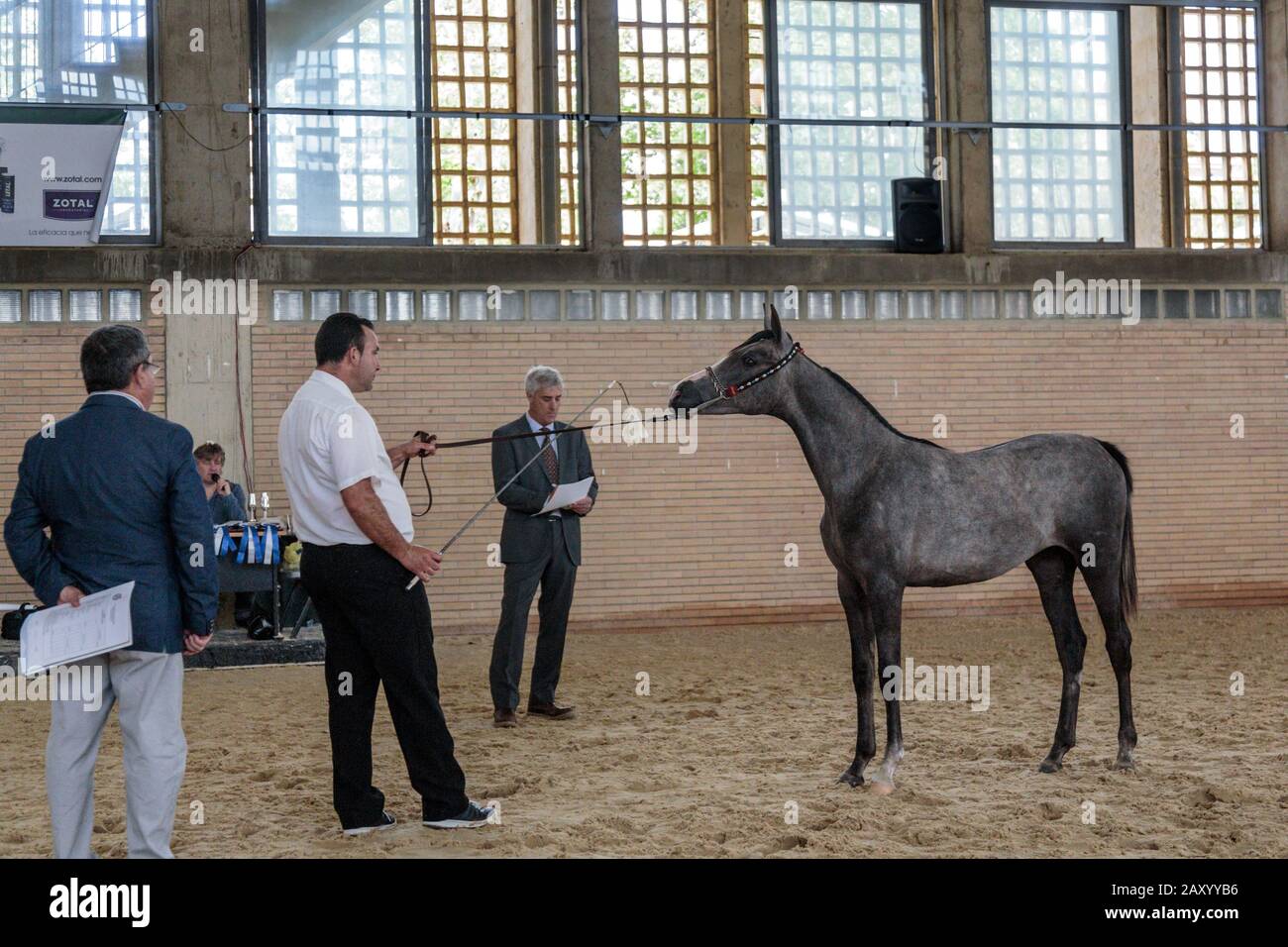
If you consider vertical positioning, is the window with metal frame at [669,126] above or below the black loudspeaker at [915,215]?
above

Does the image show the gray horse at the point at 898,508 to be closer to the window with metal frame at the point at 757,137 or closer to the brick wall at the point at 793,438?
the brick wall at the point at 793,438

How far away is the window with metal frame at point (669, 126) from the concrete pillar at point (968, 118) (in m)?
2.35

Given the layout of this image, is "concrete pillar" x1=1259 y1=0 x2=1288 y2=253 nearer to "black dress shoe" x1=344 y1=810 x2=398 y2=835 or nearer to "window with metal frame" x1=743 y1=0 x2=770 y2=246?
"window with metal frame" x1=743 y1=0 x2=770 y2=246

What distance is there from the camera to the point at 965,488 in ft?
20.6

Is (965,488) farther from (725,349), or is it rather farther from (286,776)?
(725,349)

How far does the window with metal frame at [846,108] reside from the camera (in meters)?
13.3

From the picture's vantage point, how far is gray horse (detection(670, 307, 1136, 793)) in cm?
604

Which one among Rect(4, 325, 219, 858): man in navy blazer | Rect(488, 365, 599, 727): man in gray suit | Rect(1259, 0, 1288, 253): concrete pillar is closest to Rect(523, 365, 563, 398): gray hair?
Rect(488, 365, 599, 727): man in gray suit

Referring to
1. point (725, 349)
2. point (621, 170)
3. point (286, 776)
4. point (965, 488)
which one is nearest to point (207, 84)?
point (621, 170)

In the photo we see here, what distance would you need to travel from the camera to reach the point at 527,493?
302 inches

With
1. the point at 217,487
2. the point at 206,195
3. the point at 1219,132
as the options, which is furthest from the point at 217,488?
the point at 1219,132

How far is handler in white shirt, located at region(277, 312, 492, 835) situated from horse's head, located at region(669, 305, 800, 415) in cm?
172

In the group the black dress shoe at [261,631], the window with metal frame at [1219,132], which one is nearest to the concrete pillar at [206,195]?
the black dress shoe at [261,631]

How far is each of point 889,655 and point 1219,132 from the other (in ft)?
34.7
